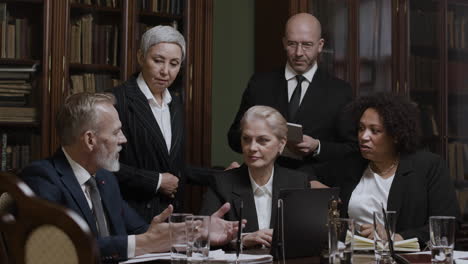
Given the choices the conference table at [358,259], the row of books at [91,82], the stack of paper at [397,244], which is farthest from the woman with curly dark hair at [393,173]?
the row of books at [91,82]

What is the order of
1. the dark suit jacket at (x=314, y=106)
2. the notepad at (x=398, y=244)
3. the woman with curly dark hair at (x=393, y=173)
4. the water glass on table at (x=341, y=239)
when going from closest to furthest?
the water glass on table at (x=341, y=239) → the notepad at (x=398, y=244) → the woman with curly dark hair at (x=393, y=173) → the dark suit jacket at (x=314, y=106)

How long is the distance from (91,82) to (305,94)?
1198 millimetres

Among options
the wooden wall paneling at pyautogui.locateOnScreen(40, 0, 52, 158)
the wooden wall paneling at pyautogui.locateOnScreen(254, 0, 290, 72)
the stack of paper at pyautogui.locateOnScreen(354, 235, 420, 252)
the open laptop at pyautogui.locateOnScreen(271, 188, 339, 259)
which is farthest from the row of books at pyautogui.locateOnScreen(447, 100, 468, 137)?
the open laptop at pyautogui.locateOnScreen(271, 188, 339, 259)

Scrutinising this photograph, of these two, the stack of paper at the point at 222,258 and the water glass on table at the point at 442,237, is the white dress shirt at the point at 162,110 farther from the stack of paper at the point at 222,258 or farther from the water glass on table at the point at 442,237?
the water glass on table at the point at 442,237

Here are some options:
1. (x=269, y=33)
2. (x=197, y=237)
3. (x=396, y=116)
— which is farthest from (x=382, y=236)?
(x=269, y=33)

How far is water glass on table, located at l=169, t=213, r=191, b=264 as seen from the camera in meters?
2.07

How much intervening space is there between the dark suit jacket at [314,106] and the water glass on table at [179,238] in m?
1.84

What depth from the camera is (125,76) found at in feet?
14.3

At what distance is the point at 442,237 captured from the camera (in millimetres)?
2162

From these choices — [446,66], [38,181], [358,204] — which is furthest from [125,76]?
[446,66]

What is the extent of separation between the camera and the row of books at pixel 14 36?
13.4 feet

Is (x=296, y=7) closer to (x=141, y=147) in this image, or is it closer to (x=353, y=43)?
(x=353, y=43)

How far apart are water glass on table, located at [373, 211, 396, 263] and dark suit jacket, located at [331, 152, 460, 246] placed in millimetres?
1005

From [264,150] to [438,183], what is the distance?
83 cm
